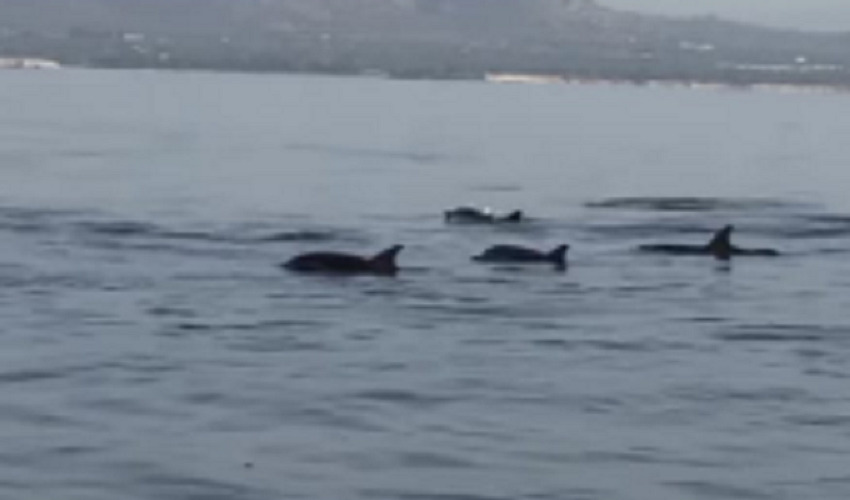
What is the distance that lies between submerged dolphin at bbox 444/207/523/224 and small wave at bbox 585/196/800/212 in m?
6.04

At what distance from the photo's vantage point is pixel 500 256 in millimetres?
38375

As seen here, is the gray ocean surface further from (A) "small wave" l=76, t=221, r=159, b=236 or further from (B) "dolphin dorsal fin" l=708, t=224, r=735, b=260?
(B) "dolphin dorsal fin" l=708, t=224, r=735, b=260

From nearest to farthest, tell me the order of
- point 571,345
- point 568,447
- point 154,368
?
point 568,447
point 154,368
point 571,345

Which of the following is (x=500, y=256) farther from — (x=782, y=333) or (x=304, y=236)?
(x=782, y=333)

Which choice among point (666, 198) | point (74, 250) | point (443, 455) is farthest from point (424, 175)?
point (443, 455)

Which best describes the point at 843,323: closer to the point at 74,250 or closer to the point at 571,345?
the point at 571,345

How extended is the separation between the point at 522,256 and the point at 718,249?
11.6 ft

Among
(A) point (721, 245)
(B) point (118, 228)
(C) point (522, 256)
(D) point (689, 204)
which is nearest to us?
(C) point (522, 256)

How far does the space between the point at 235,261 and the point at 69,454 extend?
53.4 ft

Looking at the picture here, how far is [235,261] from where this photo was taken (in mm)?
37781

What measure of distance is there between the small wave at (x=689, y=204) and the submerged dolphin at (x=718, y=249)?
11.1m

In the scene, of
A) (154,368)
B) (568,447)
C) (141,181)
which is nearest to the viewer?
(568,447)

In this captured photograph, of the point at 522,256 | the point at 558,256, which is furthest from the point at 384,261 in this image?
the point at 558,256

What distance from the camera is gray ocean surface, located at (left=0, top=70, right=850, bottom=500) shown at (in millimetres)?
21516
